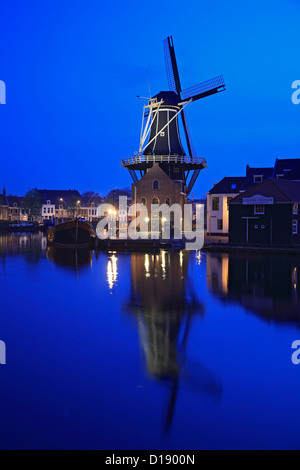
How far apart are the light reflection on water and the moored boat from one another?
27598 millimetres

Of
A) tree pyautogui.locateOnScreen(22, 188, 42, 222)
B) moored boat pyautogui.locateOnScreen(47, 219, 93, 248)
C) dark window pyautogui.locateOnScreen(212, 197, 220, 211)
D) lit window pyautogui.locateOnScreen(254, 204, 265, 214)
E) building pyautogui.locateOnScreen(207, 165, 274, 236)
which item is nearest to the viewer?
lit window pyautogui.locateOnScreen(254, 204, 265, 214)

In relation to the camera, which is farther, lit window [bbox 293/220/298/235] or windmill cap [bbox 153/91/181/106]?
windmill cap [bbox 153/91/181/106]

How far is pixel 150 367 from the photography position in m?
9.38

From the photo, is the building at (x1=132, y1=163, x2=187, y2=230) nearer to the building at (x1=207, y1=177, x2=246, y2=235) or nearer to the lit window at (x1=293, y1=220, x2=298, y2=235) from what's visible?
the building at (x1=207, y1=177, x2=246, y2=235)

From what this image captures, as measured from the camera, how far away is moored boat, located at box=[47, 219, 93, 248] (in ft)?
157

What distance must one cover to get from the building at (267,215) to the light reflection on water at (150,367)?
2031cm

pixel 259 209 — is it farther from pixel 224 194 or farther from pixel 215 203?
pixel 215 203

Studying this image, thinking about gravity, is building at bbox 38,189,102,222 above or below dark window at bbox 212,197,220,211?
above

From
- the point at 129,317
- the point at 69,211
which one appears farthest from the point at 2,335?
Result: the point at 69,211

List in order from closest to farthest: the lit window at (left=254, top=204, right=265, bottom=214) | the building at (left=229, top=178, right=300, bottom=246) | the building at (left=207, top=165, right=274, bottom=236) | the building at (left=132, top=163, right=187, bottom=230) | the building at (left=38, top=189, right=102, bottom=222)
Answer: the building at (left=229, top=178, right=300, bottom=246), the lit window at (left=254, top=204, right=265, bottom=214), the building at (left=207, top=165, right=274, bottom=236), the building at (left=132, top=163, right=187, bottom=230), the building at (left=38, top=189, right=102, bottom=222)

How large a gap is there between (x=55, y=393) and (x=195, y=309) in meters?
8.26

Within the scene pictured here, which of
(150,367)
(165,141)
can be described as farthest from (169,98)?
(150,367)

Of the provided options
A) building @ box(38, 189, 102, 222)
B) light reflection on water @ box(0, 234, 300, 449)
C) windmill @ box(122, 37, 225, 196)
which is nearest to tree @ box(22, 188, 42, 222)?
building @ box(38, 189, 102, 222)

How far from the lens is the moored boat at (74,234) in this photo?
4775 centimetres
